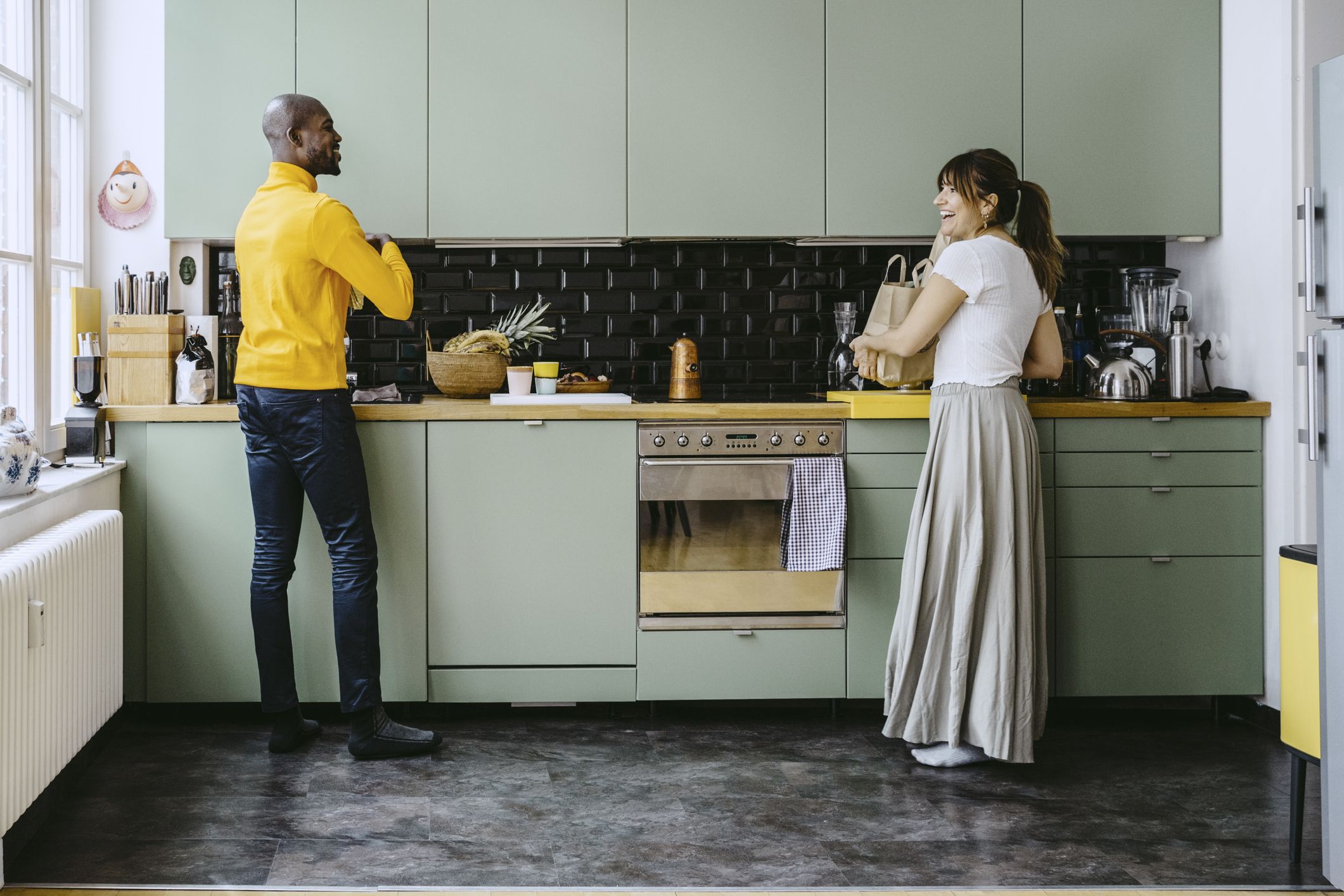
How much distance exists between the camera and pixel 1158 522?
3270 millimetres

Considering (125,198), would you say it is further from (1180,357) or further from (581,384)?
(1180,357)

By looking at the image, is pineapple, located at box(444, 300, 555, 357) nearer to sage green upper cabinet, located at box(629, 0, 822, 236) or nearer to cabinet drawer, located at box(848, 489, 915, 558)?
sage green upper cabinet, located at box(629, 0, 822, 236)

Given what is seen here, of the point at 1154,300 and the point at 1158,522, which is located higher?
the point at 1154,300

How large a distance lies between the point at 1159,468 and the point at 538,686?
191 cm

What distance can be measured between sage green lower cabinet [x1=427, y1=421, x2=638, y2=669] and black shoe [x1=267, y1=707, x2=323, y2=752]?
1.30 feet

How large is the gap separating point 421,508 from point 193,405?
2.29ft

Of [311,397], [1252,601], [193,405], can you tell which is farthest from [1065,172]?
[193,405]

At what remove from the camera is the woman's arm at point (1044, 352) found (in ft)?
9.91

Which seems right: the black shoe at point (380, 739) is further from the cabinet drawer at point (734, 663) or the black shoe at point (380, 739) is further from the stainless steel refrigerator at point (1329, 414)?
the stainless steel refrigerator at point (1329, 414)

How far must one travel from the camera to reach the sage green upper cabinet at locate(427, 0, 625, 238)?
3381 mm

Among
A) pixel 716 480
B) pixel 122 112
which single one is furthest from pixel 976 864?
pixel 122 112

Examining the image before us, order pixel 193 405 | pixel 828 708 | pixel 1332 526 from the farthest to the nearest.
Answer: pixel 828 708 < pixel 193 405 < pixel 1332 526

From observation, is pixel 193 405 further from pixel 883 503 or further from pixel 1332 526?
pixel 1332 526

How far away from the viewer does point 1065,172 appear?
351 cm
